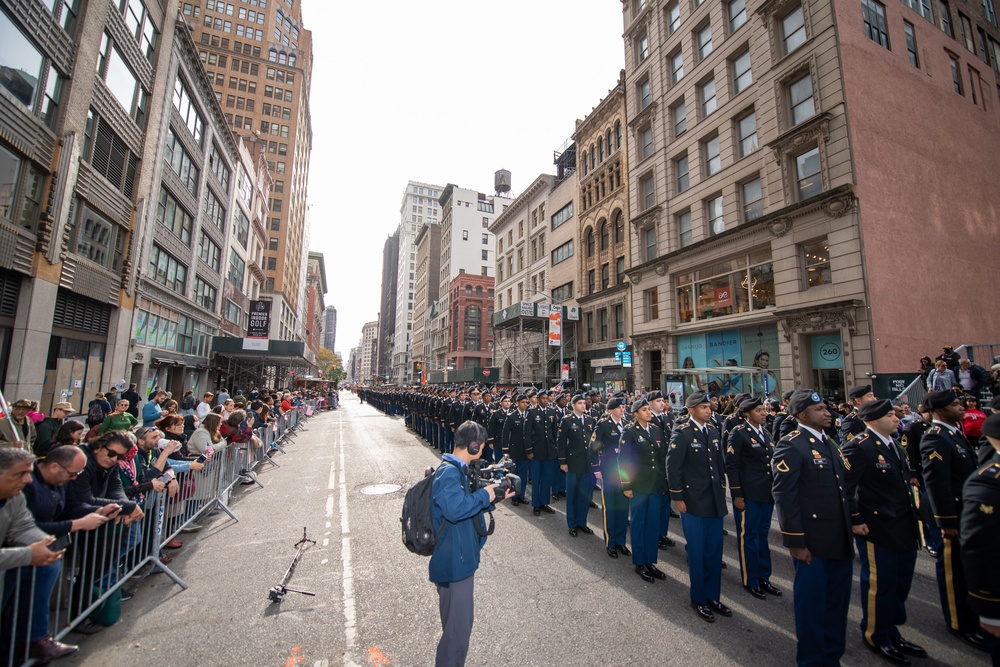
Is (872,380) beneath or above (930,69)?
beneath

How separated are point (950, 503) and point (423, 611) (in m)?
5.58

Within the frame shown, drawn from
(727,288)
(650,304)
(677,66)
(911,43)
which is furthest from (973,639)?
(677,66)

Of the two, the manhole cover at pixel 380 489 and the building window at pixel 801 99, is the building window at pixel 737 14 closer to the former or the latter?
the building window at pixel 801 99

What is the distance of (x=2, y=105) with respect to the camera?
38.7 ft

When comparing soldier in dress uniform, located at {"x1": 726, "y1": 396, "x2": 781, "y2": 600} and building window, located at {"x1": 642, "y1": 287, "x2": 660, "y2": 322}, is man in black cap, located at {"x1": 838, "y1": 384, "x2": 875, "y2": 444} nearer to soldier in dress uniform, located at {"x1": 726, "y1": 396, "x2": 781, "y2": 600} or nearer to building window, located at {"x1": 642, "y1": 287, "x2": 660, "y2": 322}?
soldier in dress uniform, located at {"x1": 726, "y1": 396, "x2": 781, "y2": 600}

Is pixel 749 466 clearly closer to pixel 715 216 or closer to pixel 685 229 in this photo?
pixel 715 216

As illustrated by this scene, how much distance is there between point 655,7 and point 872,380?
27.0 meters

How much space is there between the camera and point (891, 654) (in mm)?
3941

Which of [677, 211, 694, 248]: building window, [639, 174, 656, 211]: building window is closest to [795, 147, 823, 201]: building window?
[677, 211, 694, 248]: building window

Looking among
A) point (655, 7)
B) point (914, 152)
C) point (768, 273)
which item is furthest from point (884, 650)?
point (655, 7)

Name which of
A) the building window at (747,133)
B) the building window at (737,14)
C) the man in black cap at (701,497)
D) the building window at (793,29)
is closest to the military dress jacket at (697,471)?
the man in black cap at (701,497)

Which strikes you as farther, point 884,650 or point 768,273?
point 768,273

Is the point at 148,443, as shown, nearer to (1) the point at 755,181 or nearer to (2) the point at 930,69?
(1) the point at 755,181

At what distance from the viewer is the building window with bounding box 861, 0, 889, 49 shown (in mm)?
19922
